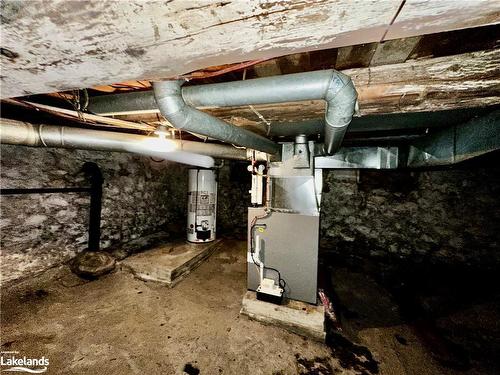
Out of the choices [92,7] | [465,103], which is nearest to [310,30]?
[92,7]

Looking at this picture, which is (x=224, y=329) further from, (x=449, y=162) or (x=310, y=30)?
(x=449, y=162)

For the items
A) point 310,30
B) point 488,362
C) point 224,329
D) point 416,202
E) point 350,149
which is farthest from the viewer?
point 416,202

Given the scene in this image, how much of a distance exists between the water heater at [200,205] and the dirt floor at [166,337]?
1.72 meters

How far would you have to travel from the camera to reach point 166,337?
8.98 ft

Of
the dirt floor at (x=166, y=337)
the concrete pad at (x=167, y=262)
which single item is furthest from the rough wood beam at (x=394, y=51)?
the concrete pad at (x=167, y=262)

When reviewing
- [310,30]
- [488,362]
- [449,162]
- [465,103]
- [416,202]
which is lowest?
[488,362]

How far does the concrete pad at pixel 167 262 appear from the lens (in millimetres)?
3926

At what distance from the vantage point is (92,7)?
70 centimetres

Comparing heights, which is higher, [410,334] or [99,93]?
[99,93]

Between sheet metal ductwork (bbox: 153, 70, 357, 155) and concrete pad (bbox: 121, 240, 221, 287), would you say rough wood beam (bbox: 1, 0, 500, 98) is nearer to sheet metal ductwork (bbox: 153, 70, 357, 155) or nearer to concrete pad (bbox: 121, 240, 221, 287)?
sheet metal ductwork (bbox: 153, 70, 357, 155)

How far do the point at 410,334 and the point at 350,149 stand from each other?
3.02 m

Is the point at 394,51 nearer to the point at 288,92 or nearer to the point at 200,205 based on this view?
the point at 288,92

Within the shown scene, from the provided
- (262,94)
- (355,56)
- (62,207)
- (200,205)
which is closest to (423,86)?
(355,56)

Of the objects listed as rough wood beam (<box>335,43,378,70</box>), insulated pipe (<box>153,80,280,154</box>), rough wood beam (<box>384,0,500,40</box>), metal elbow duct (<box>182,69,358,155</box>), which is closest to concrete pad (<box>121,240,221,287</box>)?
insulated pipe (<box>153,80,280,154</box>)
